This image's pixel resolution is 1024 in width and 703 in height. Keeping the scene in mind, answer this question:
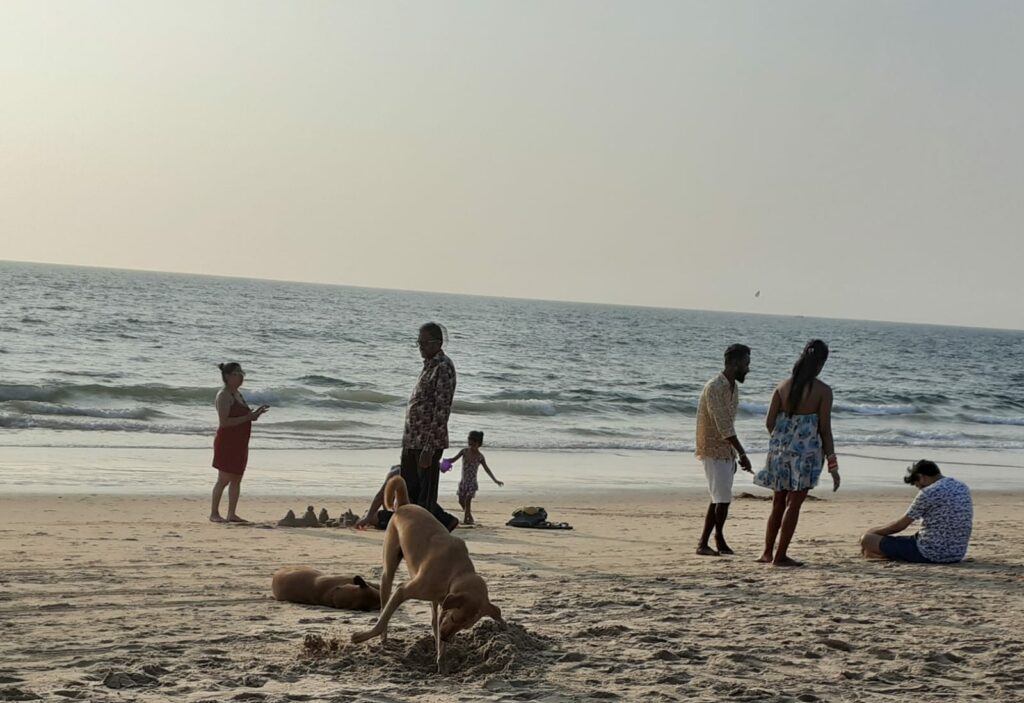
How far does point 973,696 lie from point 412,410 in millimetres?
4004

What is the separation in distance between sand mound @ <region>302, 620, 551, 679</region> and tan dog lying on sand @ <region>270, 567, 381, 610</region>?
3.00 ft

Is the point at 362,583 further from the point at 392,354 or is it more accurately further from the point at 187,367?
the point at 392,354

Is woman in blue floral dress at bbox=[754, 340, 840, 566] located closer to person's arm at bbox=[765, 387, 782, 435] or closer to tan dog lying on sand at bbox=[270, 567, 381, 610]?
person's arm at bbox=[765, 387, 782, 435]

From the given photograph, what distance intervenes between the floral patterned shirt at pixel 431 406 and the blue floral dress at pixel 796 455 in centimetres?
224

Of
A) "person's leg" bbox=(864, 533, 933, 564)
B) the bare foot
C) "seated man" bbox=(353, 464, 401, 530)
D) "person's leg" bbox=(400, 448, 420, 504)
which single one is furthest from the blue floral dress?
"seated man" bbox=(353, 464, 401, 530)

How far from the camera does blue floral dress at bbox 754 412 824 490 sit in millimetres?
7961

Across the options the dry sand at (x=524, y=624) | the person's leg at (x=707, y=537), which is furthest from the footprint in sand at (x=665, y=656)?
the person's leg at (x=707, y=537)

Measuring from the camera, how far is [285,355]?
42281mm

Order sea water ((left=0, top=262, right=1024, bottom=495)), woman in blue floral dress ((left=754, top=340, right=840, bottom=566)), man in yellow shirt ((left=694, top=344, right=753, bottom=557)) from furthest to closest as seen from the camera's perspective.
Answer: sea water ((left=0, top=262, right=1024, bottom=495))
man in yellow shirt ((left=694, top=344, right=753, bottom=557))
woman in blue floral dress ((left=754, top=340, right=840, bottom=566))

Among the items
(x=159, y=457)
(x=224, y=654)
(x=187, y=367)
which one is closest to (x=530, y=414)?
(x=187, y=367)

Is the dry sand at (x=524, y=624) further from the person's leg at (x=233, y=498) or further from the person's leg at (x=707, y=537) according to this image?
the person's leg at (x=233, y=498)

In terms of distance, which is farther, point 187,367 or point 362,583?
point 187,367

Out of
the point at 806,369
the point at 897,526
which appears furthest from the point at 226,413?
the point at 897,526

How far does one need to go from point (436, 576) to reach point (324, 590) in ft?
5.92
